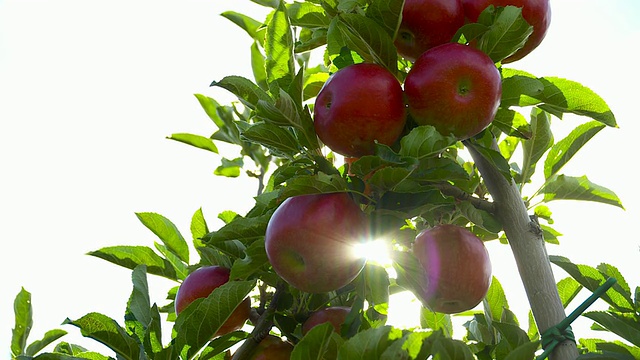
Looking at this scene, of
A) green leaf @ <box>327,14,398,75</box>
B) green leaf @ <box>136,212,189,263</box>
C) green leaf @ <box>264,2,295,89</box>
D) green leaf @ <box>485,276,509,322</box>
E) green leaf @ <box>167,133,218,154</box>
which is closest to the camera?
green leaf @ <box>327,14,398,75</box>

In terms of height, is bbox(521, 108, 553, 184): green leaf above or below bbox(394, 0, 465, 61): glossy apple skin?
below

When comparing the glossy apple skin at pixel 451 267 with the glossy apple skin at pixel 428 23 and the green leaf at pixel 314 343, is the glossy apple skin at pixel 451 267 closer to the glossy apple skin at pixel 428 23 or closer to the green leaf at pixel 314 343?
the green leaf at pixel 314 343

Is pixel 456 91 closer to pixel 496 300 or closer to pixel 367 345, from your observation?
pixel 367 345

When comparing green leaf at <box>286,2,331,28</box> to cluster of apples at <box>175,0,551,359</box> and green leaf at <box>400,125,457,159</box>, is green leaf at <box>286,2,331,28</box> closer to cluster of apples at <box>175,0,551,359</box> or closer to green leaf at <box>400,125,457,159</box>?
cluster of apples at <box>175,0,551,359</box>

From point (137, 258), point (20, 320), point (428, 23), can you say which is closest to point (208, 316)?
point (137, 258)

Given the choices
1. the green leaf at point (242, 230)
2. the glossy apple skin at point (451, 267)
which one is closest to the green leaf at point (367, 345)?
the glossy apple skin at point (451, 267)

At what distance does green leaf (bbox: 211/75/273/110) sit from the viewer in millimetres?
1285

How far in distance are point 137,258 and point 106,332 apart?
51 centimetres

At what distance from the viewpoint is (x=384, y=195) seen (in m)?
1.24

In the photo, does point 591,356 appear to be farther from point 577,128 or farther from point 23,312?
point 23,312

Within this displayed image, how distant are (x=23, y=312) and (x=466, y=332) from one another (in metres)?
1.67

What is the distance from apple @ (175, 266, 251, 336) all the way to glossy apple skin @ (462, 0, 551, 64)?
0.95 meters

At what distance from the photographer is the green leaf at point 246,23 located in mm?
2229

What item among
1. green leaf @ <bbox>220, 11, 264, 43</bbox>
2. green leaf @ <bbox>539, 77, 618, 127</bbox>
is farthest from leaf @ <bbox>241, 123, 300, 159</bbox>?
green leaf @ <bbox>220, 11, 264, 43</bbox>
